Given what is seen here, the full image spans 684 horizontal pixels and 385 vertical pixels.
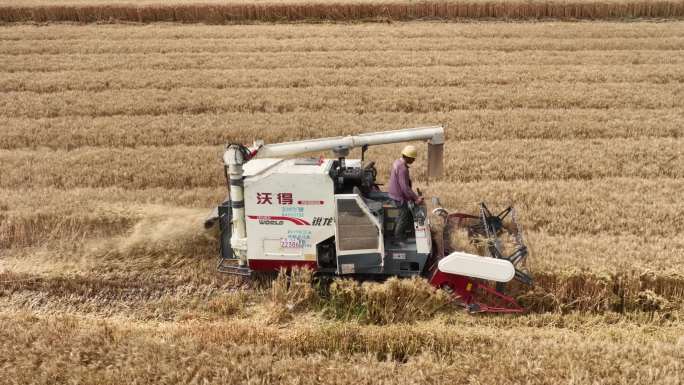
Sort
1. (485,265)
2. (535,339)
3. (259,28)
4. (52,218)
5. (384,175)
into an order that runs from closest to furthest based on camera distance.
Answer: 1. (535,339)
2. (485,265)
3. (52,218)
4. (384,175)
5. (259,28)

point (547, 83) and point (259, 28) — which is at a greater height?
point (259, 28)

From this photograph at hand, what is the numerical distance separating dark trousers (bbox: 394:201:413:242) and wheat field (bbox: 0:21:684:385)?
89cm

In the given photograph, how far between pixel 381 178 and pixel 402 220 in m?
3.50

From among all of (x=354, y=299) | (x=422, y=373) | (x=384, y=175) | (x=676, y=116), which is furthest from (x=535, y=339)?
(x=676, y=116)

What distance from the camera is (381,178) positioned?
37.3 ft

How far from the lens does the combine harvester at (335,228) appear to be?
289 inches

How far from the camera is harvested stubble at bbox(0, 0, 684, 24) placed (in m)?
26.5

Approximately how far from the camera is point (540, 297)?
7711mm

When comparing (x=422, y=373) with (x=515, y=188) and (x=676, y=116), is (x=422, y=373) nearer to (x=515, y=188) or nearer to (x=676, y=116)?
(x=515, y=188)

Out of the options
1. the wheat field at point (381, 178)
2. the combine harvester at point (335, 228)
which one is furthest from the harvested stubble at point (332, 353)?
the combine harvester at point (335, 228)

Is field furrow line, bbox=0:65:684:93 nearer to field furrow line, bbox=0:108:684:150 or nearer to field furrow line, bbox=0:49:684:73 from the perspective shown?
field furrow line, bbox=0:49:684:73

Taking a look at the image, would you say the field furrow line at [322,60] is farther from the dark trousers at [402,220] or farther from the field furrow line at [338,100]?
the dark trousers at [402,220]

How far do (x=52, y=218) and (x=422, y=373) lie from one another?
7138 millimetres

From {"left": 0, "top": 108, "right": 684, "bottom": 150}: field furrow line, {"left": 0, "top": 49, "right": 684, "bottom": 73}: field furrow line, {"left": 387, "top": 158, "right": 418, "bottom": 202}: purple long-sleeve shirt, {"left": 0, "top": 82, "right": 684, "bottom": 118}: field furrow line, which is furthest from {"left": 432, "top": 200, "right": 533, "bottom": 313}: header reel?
{"left": 0, "top": 49, "right": 684, "bottom": 73}: field furrow line
